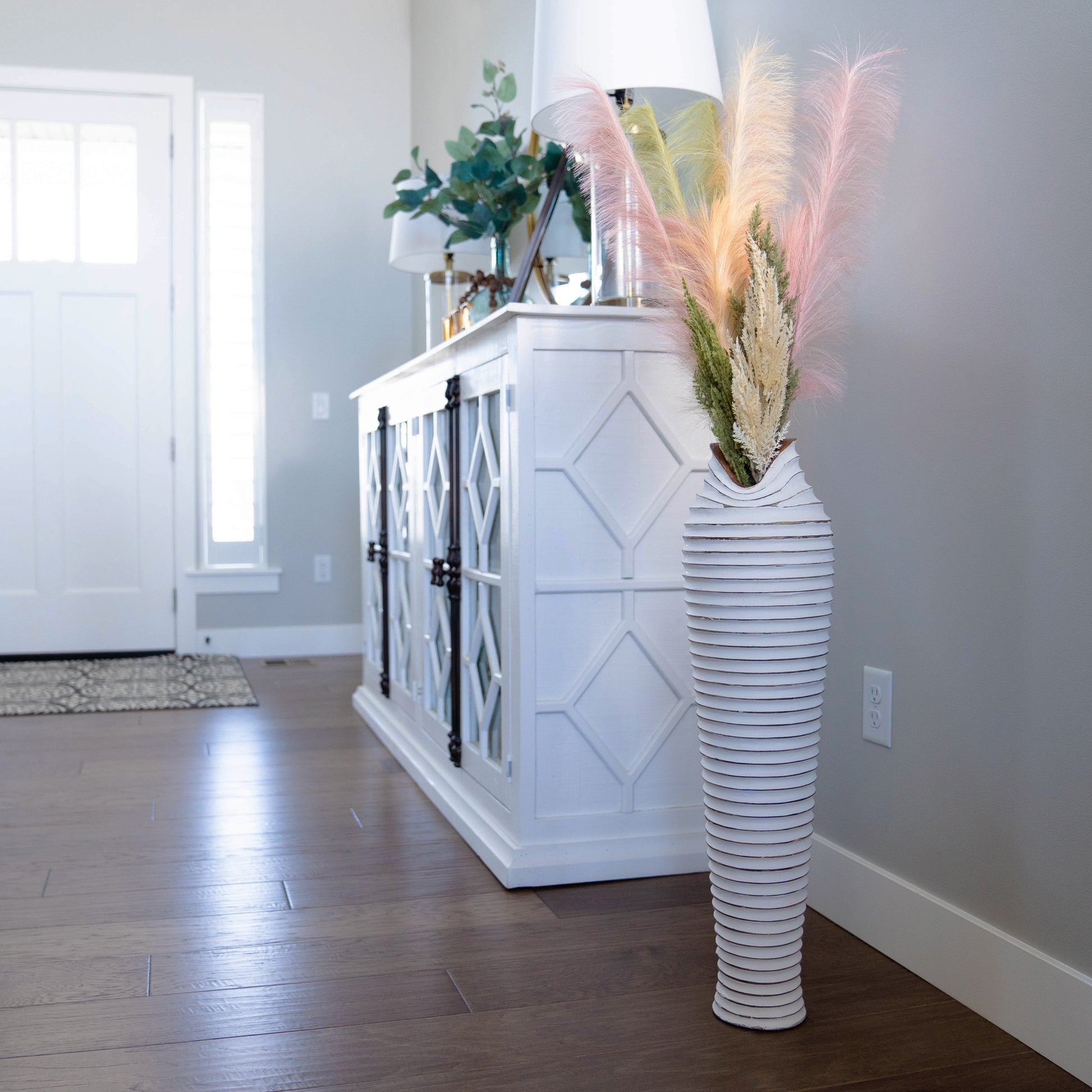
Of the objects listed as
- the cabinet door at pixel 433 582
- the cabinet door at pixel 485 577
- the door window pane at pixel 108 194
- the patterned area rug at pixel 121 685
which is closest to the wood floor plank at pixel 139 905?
the cabinet door at pixel 485 577

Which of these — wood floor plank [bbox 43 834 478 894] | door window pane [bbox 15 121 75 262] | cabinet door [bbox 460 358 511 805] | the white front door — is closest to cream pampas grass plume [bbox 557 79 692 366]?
cabinet door [bbox 460 358 511 805]

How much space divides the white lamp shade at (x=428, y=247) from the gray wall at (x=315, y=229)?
118cm

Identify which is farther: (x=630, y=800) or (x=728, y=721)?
(x=630, y=800)

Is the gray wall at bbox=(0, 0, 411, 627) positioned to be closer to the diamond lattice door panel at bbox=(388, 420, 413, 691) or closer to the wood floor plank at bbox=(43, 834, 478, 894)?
the diamond lattice door panel at bbox=(388, 420, 413, 691)

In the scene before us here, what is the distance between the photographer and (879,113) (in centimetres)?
134

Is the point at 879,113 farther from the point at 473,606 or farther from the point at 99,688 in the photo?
the point at 99,688

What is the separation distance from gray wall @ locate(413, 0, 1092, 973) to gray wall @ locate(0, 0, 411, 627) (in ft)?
10.2

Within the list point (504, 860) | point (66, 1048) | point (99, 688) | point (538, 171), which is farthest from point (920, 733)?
point (99, 688)

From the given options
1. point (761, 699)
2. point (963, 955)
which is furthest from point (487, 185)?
point (963, 955)

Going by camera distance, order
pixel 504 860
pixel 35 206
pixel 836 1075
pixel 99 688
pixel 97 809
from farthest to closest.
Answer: pixel 35 206
pixel 99 688
pixel 97 809
pixel 504 860
pixel 836 1075

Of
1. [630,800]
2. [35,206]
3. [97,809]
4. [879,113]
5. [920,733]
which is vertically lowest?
[97,809]

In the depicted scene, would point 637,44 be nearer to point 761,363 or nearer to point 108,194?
point 761,363

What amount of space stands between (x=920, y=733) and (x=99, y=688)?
3.05 meters

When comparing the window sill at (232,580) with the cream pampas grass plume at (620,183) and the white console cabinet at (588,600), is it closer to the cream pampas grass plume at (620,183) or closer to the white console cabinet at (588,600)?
the white console cabinet at (588,600)
